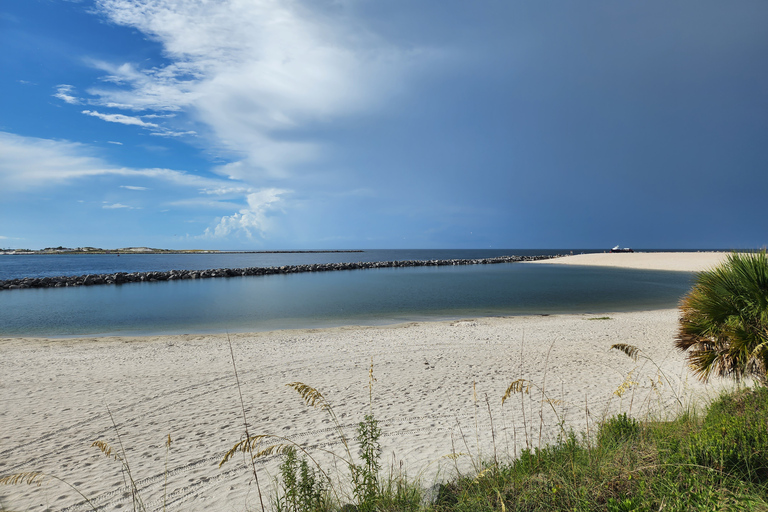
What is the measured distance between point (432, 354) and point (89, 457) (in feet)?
28.7

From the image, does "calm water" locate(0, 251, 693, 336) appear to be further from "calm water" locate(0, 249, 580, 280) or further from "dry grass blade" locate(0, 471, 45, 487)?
"calm water" locate(0, 249, 580, 280)

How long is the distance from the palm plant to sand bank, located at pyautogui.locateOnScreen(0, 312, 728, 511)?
1162mm

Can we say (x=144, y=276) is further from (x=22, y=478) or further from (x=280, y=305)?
(x=22, y=478)

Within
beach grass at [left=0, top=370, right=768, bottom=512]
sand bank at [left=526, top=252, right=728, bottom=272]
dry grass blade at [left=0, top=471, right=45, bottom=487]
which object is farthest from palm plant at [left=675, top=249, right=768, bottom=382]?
sand bank at [left=526, top=252, right=728, bottom=272]

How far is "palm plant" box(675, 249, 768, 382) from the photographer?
5957 mm

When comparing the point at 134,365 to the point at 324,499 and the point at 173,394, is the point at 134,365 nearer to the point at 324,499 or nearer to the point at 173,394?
the point at 173,394

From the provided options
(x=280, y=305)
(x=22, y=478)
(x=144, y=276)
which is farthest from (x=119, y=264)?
(x=22, y=478)

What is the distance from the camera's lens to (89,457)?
5.72 meters

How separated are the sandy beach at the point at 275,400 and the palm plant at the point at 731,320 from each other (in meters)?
1.00

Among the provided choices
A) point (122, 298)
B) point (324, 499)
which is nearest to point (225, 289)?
point (122, 298)

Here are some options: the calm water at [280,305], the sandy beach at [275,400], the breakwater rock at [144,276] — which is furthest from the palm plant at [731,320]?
the breakwater rock at [144,276]

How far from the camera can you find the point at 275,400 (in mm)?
7977

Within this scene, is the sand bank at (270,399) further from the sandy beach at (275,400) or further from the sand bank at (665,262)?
the sand bank at (665,262)

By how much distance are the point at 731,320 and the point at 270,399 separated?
8.86 m
